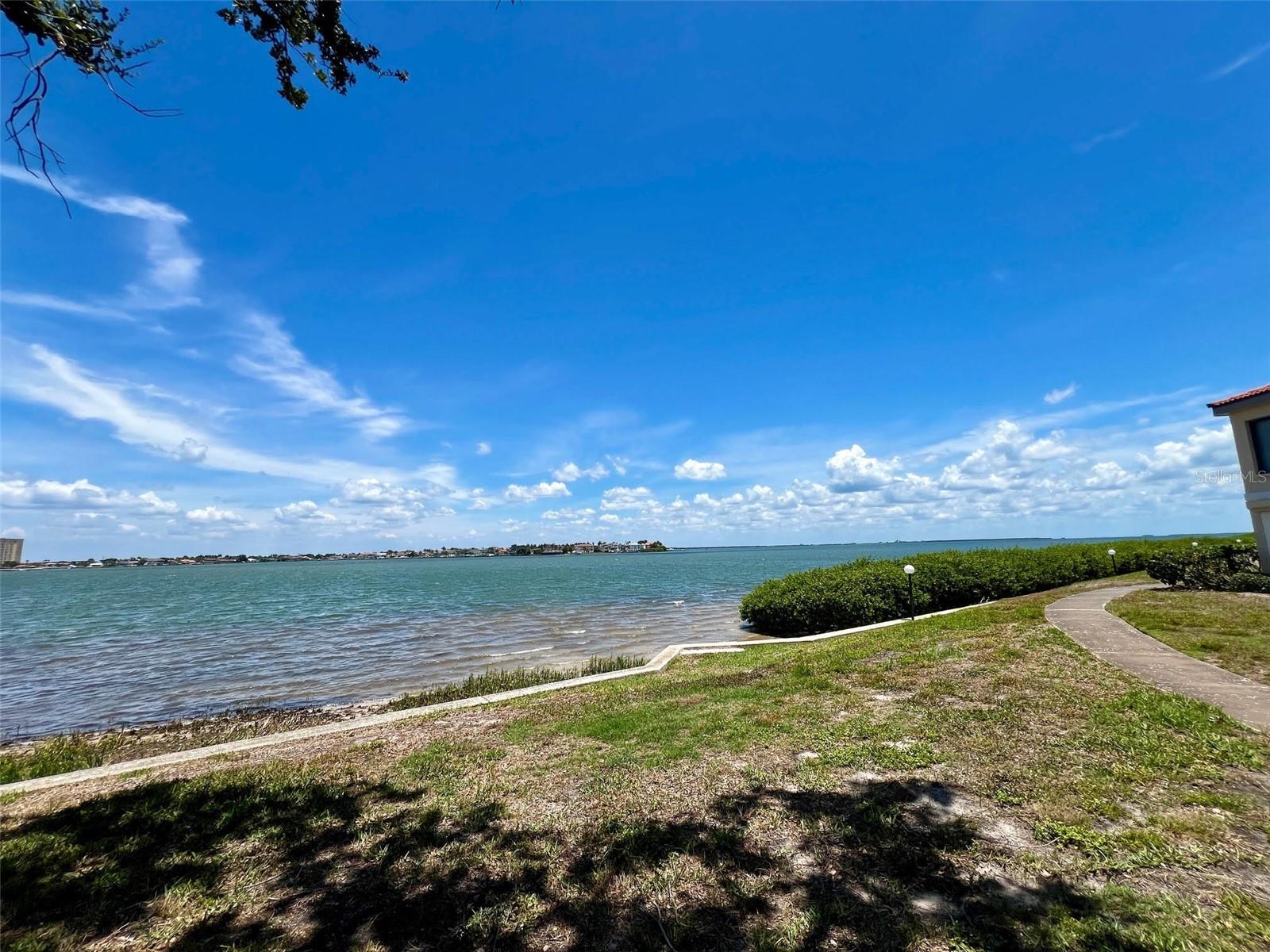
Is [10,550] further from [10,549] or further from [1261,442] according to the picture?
[1261,442]

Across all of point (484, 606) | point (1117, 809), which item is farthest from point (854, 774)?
point (484, 606)

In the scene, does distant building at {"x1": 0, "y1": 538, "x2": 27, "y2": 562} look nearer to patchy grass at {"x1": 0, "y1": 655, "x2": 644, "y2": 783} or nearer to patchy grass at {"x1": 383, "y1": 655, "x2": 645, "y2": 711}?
patchy grass at {"x1": 0, "y1": 655, "x2": 644, "y2": 783}

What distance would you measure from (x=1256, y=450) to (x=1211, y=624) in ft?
35.2

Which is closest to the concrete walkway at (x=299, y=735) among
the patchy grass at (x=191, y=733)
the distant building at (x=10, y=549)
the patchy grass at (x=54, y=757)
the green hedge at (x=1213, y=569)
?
the patchy grass at (x=54, y=757)

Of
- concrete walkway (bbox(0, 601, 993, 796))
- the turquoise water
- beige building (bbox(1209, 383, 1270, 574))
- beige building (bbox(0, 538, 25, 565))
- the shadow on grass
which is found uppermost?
beige building (bbox(1209, 383, 1270, 574))

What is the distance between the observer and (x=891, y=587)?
18734 mm

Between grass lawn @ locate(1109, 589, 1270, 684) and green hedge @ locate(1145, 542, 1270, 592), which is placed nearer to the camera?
grass lawn @ locate(1109, 589, 1270, 684)

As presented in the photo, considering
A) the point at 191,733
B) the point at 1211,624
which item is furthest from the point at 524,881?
the point at 1211,624

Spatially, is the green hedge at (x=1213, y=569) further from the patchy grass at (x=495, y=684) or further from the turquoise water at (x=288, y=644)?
the patchy grass at (x=495, y=684)

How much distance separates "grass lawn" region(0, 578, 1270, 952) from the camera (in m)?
3.33

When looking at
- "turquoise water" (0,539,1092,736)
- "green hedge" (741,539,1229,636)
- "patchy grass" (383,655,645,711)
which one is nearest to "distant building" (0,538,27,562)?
"patchy grass" (383,655,645,711)

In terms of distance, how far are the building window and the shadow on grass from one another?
21.2 meters

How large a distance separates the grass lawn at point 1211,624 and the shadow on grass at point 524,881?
296 inches

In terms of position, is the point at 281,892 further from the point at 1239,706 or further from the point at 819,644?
the point at 819,644
